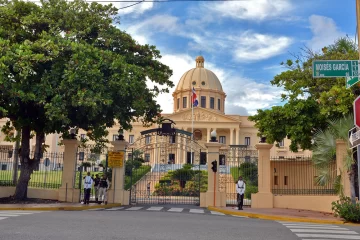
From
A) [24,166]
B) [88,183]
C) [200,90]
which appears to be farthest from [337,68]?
[200,90]

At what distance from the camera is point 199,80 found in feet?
263

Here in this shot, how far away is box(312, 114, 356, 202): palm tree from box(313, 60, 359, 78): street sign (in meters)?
6.53

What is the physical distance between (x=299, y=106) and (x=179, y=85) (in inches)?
2500

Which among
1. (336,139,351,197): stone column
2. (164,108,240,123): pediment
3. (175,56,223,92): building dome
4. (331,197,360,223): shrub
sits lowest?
(331,197,360,223): shrub

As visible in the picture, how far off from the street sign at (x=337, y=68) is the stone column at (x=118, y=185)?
40.6 feet

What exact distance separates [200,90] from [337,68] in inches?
2768

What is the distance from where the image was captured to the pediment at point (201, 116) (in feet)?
226

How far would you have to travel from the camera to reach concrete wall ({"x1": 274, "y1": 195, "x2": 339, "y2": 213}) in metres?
16.8

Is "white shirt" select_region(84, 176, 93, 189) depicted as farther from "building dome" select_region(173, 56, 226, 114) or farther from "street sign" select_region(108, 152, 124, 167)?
"building dome" select_region(173, 56, 226, 114)

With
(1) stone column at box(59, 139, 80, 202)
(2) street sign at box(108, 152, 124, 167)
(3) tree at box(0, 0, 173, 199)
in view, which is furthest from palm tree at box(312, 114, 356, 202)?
(1) stone column at box(59, 139, 80, 202)

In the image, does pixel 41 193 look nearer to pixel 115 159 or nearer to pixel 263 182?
pixel 115 159

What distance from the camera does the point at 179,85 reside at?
81.3m

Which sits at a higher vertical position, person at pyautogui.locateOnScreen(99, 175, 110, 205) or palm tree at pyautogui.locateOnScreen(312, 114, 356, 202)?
palm tree at pyautogui.locateOnScreen(312, 114, 356, 202)

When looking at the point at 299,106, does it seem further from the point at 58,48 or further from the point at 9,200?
the point at 9,200
